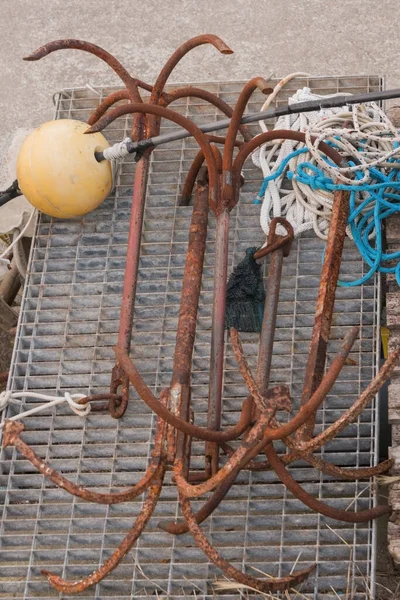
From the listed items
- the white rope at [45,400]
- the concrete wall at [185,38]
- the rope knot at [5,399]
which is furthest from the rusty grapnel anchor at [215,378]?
the concrete wall at [185,38]

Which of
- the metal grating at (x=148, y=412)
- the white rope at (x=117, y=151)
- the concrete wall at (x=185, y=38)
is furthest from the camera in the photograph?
the concrete wall at (x=185, y=38)

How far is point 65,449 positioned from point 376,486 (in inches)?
43.9

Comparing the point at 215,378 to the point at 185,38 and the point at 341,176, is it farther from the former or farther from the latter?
the point at 185,38

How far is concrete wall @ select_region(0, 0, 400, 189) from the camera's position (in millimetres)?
6586

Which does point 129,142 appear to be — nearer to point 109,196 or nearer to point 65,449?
point 109,196

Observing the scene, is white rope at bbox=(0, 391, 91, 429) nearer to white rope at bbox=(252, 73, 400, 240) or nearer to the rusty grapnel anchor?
the rusty grapnel anchor

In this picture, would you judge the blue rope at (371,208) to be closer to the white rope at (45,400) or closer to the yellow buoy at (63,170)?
the yellow buoy at (63,170)

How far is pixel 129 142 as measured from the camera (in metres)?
4.81

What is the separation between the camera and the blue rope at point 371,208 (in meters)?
4.65

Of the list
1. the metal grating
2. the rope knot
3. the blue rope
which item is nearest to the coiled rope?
the blue rope

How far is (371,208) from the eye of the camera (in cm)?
473

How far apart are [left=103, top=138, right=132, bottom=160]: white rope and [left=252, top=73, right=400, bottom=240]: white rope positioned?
528 mm

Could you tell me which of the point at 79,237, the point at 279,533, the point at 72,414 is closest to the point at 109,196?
the point at 79,237

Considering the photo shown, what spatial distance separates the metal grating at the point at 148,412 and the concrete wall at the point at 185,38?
1.32 metres
